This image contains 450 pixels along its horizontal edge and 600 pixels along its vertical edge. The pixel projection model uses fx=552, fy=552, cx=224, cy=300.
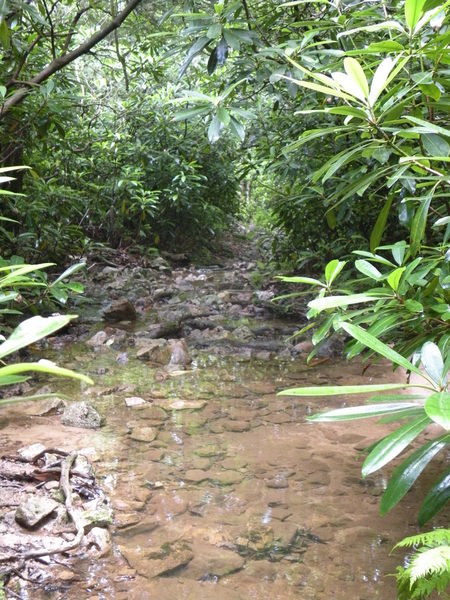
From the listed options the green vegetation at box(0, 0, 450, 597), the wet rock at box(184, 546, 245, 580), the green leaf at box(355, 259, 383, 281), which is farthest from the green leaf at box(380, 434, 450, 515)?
the wet rock at box(184, 546, 245, 580)

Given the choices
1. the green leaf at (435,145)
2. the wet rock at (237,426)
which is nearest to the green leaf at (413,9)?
the green leaf at (435,145)

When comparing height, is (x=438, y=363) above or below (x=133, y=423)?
above

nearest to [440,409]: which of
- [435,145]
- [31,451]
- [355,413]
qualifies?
[355,413]

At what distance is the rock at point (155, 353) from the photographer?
356cm

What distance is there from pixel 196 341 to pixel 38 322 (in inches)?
132

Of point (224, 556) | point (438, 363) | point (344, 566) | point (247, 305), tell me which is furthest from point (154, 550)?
point (247, 305)

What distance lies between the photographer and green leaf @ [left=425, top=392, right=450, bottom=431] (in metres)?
0.71

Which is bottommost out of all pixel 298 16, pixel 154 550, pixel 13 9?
pixel 154 550

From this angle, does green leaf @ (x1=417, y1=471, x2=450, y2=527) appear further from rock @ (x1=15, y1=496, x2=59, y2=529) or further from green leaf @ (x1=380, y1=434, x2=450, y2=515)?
rock @ (x1=15, y1=496, x2=59, y2=529)

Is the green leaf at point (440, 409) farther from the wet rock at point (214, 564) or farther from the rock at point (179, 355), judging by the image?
the rock at point (179, 355)

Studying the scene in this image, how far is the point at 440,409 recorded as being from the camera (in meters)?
0.75

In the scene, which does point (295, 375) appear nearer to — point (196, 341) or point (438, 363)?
point (196, 341)

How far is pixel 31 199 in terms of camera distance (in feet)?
12.8

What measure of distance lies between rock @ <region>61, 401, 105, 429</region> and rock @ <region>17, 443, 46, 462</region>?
321mm
